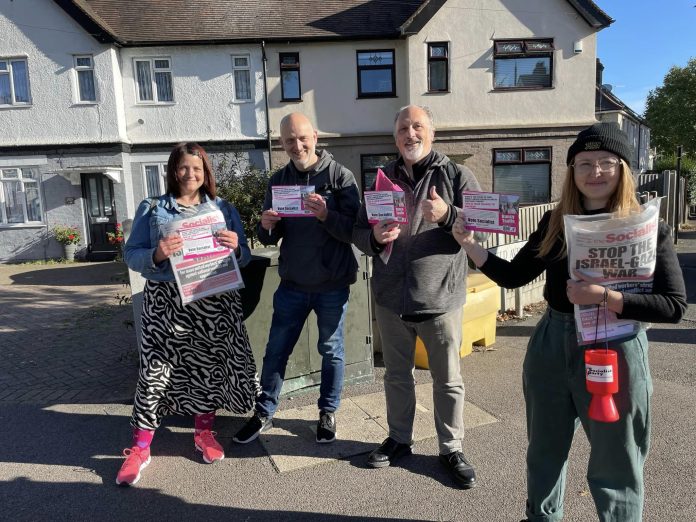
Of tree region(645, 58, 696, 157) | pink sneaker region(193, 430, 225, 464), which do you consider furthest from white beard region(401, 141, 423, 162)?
tree region(645, 58, 696, 157)

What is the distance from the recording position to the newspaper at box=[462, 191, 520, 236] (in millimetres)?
2393

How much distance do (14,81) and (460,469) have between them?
16.6 meters

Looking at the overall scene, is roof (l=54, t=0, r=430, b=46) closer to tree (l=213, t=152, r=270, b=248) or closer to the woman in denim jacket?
tree (l=213, t=152, r=270, b=248)

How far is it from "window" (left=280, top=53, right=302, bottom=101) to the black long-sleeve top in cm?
1361

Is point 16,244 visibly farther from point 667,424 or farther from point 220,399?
point 667,424

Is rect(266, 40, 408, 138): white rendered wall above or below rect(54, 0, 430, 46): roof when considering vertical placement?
below

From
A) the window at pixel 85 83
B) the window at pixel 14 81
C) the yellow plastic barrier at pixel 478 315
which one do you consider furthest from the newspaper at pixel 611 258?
the window at pixel 14 81

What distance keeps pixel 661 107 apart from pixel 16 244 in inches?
1622

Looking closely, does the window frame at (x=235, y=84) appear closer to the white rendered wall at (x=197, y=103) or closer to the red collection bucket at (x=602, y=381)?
the white rendered wall at (x=197, y=103)

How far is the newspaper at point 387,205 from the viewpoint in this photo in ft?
9.00

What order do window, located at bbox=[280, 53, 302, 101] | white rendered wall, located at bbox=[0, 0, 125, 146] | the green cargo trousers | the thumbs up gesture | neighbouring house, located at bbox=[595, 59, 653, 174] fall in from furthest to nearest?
neighbouring house, located at bbox=[595, 59, 653, 174], window, located at bbox=[280, 53, 302, 101], white rendered wall, located at bbox=[0, 0, 125, 146], the thumbs up gesture, the green cargo trousers

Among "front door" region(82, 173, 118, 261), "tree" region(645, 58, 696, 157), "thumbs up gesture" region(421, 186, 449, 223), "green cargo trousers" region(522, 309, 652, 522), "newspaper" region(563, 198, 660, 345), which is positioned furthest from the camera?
"tree" region(645, 58, 696, 157)

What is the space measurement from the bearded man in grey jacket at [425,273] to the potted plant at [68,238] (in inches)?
547

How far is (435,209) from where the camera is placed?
2.55 m
